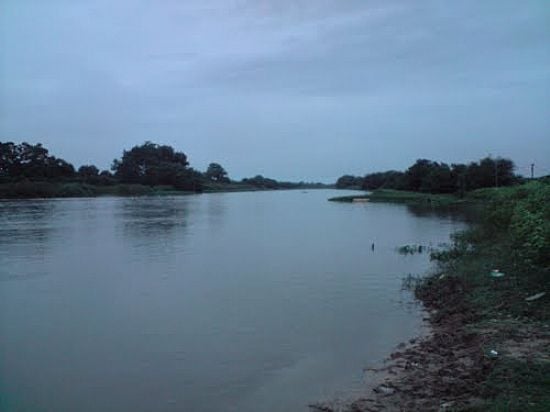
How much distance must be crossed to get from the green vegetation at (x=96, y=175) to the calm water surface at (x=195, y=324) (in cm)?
7241

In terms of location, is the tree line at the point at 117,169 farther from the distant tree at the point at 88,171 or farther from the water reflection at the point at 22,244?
Result: the water reflection at the point at 22,244

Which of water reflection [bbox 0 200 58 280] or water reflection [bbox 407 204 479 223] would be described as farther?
water reflection [bbox 407 204 479 223]

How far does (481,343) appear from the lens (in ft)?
27.2

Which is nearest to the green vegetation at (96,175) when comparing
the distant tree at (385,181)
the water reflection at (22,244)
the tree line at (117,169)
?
the tree line at (117,169)

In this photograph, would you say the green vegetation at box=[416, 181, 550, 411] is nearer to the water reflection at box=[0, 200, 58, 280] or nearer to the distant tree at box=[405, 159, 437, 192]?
the water reflection at box=[0, 200, 58, 280]

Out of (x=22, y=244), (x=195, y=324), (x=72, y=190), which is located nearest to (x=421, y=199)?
(x=22, y=244)

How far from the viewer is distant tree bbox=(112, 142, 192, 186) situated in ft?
395

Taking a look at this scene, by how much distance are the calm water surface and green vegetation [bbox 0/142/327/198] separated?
238 feet

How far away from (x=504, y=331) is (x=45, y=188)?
296 feet

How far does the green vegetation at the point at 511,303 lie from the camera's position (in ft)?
20.3

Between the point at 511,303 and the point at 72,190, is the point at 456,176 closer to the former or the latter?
the point at 72,190

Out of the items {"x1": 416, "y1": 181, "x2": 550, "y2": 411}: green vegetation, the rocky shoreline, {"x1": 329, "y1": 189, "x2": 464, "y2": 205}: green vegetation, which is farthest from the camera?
{"x1": 329, "y1": 189, "x2": 464, "y2": 205}: green vegetation

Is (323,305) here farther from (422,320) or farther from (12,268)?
(12,268)

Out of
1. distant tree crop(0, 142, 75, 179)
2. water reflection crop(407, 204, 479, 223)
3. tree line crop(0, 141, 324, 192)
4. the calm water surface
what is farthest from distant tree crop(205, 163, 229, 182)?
the calm water surface
